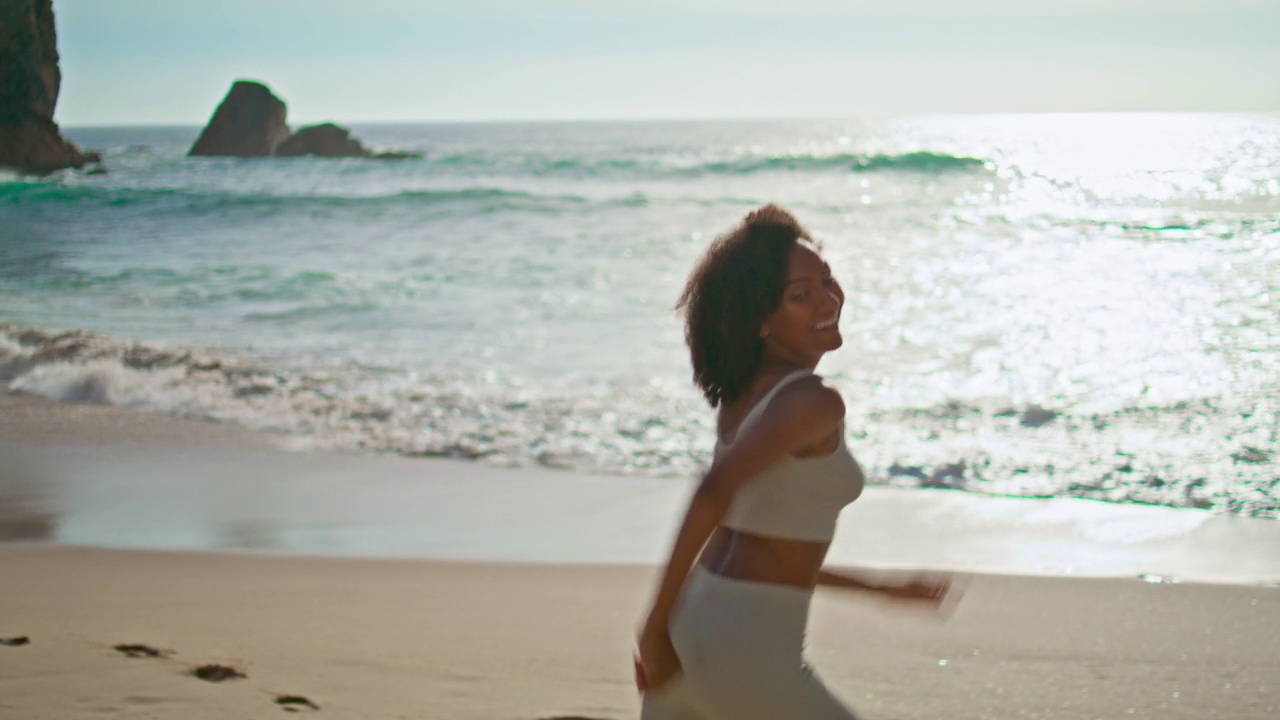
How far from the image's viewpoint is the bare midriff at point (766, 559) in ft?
6.40

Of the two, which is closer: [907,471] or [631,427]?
[907,471]

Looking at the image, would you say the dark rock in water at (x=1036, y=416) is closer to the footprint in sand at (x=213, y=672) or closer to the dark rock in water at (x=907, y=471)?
the dark rock in water at (x=907, y=471)

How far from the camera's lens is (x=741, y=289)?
79.4 inches

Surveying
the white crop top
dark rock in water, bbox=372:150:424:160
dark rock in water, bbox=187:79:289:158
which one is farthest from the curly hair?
dark rock in water, bbox=187:79:289:158

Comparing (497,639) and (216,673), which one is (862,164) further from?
(216,673)

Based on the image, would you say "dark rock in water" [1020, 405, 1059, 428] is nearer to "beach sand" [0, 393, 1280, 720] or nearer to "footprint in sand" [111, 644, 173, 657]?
"beach sand" [0, 393, 1280, 720]

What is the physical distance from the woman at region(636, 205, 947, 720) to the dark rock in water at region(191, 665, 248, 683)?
2.48m

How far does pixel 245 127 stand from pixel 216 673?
7204 centimetres

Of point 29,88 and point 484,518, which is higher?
point 29,88

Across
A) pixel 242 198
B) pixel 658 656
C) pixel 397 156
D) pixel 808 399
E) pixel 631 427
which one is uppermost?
pixel 397 156

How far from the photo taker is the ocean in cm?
869

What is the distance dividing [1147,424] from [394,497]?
5.62m

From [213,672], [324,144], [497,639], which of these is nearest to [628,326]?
[497,639]

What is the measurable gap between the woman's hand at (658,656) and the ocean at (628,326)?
932 mm
